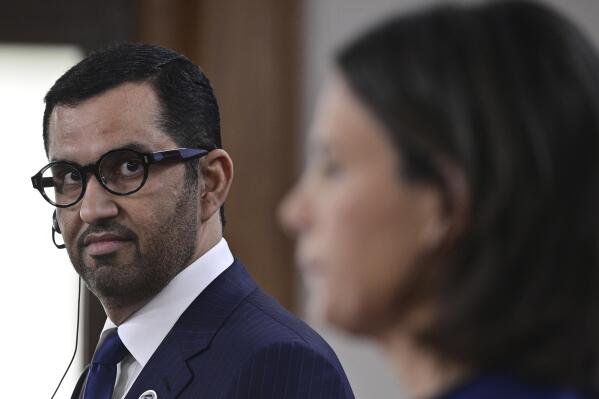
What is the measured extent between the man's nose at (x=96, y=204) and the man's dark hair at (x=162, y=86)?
0.36 ft

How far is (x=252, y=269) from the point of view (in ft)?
6.97

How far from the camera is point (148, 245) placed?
135 centimetres

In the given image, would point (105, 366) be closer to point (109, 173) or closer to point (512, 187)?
point (109, 173)

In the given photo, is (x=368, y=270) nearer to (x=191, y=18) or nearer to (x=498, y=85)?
(x=498, y=85)

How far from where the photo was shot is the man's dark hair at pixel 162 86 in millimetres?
1392

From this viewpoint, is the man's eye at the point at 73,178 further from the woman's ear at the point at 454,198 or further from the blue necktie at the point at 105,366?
the woman's ear at the point at 454,198

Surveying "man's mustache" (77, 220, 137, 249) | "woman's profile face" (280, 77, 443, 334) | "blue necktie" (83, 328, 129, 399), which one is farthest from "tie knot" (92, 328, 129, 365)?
"woman's profile face" (280, 77, 443, 334)

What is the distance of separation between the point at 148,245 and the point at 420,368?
0.69 m

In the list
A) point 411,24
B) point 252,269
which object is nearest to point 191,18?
point 252,269

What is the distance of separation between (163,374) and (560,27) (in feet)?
2.41

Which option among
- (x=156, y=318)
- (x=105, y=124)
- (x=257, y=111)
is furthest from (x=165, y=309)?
(x=257, y=111)

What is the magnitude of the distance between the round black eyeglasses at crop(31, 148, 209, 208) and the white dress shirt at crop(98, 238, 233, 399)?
0.12m

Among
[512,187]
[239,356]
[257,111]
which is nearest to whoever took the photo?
[512,187]

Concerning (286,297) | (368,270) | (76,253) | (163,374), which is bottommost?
(286,297)
